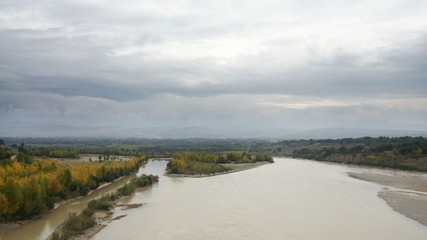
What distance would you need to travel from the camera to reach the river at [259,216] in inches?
961

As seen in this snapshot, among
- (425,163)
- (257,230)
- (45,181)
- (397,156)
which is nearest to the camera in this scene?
(257,230)

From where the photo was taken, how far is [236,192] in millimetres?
40656

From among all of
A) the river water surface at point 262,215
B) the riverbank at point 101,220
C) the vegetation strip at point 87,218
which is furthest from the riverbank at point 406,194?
the vegetation strip at point 87,218

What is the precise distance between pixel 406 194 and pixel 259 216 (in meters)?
20.8

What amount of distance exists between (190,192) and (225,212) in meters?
11.5

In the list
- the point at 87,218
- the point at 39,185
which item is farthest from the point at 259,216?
the point at 39,185

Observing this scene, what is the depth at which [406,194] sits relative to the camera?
137 feet

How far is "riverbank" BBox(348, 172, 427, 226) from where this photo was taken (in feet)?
105

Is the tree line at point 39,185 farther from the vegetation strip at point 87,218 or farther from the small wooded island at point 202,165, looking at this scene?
the small wooded island at point 202,165

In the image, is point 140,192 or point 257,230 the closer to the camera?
point 257,230

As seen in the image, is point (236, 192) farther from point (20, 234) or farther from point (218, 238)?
point (20, 234)

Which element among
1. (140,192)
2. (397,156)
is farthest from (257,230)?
(397,156)

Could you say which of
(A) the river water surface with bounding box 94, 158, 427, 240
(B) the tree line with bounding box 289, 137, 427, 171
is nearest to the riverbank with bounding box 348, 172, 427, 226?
(A) the river water surface with bounding box 94, 158, 427, 240

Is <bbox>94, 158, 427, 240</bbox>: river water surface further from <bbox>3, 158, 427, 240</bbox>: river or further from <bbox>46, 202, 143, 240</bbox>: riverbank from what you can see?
<bbox>46, 202, 143, 240</bbox>: riverbank
